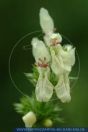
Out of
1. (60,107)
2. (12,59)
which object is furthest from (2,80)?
(60,107)

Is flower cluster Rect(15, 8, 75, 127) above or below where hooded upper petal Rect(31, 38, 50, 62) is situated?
below

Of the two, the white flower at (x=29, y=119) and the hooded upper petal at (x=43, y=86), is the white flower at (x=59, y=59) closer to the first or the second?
the hooded upper petal at (x=43, y=86)

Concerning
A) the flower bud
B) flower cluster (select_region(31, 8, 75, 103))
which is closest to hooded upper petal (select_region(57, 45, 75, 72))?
flower cluster (select_region(31, 8, 75, 103))

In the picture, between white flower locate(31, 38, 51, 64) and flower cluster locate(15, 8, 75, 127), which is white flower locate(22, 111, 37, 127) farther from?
white flower locate(31, 38, 51, 64)

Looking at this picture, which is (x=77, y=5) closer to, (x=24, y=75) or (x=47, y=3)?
(x=47, y=3)

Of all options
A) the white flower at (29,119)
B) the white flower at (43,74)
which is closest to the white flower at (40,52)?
the white flower at (43,74)

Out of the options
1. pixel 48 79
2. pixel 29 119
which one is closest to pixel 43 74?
pixel 48 79
